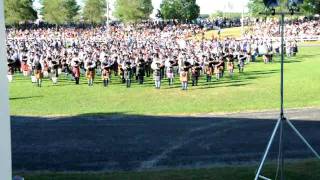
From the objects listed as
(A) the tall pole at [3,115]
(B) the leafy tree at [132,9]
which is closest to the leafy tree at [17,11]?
(B) the leafy tree at [132,9]

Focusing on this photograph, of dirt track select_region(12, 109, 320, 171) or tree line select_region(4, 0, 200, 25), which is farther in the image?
tree line select_region(4, 0, 200, 25)

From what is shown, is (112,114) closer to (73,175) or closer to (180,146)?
(180,146)

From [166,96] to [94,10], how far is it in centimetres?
6967

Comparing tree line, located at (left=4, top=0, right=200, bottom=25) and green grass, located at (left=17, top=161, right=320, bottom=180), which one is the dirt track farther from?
tree line, located at (left=4, top=0, right=200, bottom=25)

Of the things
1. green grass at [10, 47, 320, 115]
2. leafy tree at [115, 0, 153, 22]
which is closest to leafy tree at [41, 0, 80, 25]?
leafy tree at [115, 0, 153, 22]

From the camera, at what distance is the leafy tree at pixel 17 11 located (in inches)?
3199

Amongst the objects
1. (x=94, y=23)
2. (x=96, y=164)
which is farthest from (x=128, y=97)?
(x=94, y=23)

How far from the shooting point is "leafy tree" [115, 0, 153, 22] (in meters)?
86.8

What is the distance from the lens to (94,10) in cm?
9256

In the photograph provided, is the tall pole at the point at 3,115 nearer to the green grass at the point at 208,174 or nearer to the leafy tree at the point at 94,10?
the green grass at the point at 208,174

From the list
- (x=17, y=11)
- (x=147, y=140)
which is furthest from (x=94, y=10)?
(x=147, y=140)

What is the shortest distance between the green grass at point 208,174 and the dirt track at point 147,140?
89cm

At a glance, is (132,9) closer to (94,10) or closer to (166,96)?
(94,10)

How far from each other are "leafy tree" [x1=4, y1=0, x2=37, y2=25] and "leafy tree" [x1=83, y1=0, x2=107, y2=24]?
10297 millimetres
